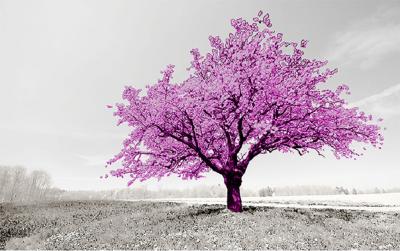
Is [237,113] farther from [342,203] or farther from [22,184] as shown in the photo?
[22,184]

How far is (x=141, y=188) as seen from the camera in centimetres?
13212

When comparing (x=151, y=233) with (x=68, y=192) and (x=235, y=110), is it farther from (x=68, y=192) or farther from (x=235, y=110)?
(x=68, y=192)

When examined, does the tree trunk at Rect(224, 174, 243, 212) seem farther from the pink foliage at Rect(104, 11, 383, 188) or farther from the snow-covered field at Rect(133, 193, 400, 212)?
the snow-covered field at Rect(133, 193, 400, 212)

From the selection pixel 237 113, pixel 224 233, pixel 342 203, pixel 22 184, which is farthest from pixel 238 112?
pixel 22 184

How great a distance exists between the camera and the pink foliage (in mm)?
17875

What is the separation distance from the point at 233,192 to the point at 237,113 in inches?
223

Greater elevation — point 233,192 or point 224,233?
point 233,192

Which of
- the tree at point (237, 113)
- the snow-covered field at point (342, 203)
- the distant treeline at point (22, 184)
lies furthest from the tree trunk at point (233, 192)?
the distant treeline at point (22, 184)

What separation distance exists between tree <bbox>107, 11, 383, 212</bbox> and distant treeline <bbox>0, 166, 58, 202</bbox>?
353ft

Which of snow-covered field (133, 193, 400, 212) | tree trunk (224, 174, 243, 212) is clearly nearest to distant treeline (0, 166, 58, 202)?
snow-covered field (133, 193, 400, 212)

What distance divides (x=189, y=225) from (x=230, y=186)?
201 inches

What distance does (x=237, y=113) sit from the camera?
1875 cm

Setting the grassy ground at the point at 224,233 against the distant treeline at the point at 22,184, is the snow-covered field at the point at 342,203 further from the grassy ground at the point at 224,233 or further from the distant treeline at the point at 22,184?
the distant treeline at the point at 22,184

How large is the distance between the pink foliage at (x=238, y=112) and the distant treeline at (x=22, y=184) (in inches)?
4240
